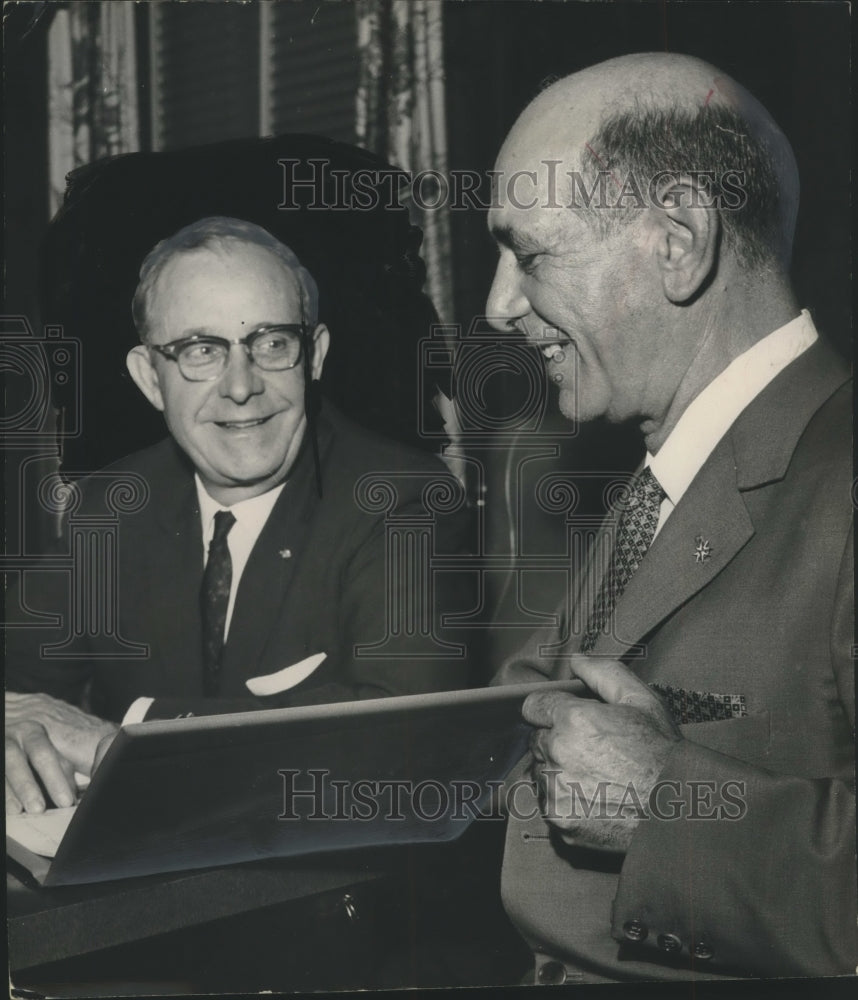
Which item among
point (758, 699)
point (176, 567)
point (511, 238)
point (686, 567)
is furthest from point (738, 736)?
point (176, 567)

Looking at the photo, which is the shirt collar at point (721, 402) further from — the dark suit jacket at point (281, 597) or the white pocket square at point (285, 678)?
the white pocket square at point (285, 678)

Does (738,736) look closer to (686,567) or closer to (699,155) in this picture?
(686,567)

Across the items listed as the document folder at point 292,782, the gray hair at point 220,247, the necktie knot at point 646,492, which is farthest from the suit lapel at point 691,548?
the gray hair at point 220,247

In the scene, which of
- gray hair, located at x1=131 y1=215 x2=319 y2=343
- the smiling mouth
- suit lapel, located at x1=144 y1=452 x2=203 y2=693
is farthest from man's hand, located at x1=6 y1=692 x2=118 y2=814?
gray hair, located at x1=131 y1=215 x2=319 y2=343

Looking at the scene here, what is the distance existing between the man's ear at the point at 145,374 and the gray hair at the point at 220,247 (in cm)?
4

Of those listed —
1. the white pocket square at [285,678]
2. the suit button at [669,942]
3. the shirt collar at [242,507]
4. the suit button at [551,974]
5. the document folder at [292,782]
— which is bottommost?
the suit button at [551,974]

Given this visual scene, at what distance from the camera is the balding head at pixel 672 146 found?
10.7 feet

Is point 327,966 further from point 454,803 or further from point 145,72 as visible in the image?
point 145,72

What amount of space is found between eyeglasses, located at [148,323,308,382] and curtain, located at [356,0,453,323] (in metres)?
0.35

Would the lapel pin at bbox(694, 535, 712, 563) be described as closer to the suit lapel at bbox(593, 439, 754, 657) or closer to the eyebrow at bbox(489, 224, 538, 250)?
the suit lapel at bbox(593, 439, 754, 657)

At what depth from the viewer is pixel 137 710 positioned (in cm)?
344

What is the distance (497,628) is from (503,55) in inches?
53.0

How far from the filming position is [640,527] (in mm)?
3301

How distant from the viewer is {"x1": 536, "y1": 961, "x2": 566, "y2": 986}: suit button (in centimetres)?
328
